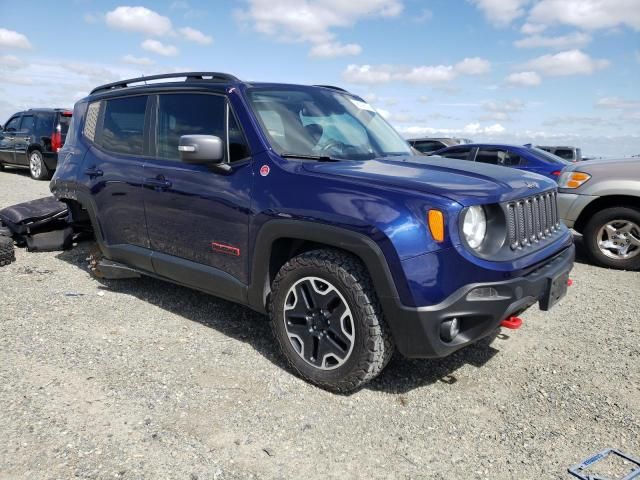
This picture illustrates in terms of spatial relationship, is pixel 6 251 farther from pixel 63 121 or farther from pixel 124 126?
pixel 63 121

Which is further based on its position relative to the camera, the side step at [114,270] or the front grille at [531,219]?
the side step at [114,270]

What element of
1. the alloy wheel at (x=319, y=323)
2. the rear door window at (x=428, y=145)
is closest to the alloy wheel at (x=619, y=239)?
the alloy wheel at (x=319, y=323)

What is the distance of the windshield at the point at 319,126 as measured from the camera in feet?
11.1

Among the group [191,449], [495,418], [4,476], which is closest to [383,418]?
[495,418]

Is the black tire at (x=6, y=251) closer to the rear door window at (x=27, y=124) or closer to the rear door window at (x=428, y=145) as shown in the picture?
the rear door window at (x=27, y=124)

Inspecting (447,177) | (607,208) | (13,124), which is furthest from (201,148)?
(13,124)

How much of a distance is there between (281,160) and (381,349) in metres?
1.29

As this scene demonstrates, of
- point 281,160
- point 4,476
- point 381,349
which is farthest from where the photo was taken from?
point 281,160

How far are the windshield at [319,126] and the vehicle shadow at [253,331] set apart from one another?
144 centimetres

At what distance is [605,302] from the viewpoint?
4855 mm

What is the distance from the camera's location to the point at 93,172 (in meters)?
4.55

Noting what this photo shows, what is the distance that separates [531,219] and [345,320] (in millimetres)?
1305

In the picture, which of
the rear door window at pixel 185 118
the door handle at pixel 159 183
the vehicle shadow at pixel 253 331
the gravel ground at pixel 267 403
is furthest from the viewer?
the door handle at pixel 159 183

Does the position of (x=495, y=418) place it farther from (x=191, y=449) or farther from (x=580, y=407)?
(x=191, y=449)
